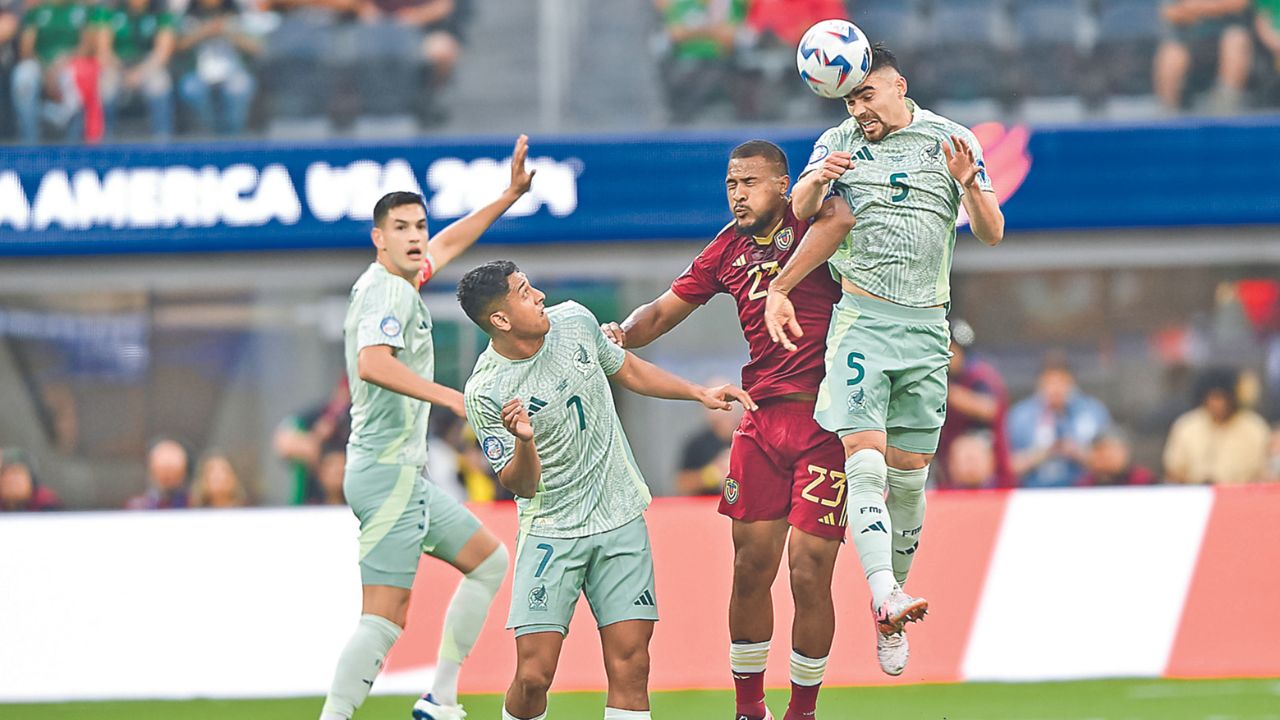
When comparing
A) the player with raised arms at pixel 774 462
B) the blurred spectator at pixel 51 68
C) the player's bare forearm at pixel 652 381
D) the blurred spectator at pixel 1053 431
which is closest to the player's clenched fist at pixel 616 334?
the player with raised arms at pixel 774 462

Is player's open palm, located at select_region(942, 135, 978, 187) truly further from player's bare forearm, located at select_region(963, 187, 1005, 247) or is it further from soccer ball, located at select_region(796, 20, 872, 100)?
soccer ball, located at select_region(796, 20, 872, 100)

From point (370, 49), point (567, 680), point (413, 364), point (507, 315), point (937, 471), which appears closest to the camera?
point (507, 315)

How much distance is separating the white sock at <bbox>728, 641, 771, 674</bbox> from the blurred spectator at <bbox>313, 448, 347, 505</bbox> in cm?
515

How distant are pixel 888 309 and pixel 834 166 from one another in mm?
599

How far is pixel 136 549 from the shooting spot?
9.45 m

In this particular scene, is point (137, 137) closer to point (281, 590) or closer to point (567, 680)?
point (281, 590)

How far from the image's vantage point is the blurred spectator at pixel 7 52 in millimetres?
13922

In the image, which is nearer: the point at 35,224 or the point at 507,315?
the point at 507,315

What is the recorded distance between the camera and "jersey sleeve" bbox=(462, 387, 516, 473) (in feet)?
19.2

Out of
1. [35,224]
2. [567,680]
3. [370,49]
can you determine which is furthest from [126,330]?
[567,680]

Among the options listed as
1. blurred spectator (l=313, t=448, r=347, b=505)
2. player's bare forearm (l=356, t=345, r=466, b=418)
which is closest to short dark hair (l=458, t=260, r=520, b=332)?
player's bare forearm (l=356, t=345, r=466, b=418)

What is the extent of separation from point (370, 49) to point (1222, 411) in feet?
23.8

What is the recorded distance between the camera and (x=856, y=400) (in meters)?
6.11

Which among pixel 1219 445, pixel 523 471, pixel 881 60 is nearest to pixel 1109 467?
pixel 1219 445
